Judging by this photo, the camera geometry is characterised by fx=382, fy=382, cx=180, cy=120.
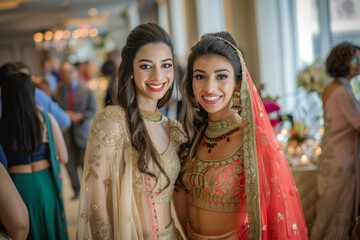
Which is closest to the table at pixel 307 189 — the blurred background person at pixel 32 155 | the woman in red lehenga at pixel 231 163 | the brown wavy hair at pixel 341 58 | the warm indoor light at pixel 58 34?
the brown wavy hair at pixel 341 58

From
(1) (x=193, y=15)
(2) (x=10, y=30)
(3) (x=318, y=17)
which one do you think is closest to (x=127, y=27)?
(2) (x=10, y=30)

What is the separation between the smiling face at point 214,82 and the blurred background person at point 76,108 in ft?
11.7

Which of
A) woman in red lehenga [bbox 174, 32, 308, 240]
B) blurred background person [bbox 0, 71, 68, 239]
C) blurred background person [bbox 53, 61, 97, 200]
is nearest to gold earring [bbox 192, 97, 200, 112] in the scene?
woman in red lehenga [bbox 174, 32, 308, 240]

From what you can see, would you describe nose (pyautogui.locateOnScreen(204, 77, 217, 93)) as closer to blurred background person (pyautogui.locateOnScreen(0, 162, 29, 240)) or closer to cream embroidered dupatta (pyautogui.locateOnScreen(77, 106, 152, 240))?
cream embroidered dupatta (pyautogui.locateOnScreen(77, 106, 152, 240))

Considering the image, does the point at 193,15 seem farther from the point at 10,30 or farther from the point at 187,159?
the point at 10,30

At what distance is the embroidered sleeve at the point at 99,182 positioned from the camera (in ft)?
5.21

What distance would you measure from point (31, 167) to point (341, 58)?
228 centimetres

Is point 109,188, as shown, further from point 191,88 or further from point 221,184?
point 191,88

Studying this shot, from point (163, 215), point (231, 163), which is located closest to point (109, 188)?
point (163, 215)

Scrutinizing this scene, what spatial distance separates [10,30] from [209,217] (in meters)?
15.8

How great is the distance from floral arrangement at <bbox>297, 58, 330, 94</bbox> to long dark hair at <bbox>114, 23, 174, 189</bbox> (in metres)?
1.85

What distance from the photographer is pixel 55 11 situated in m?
11.4

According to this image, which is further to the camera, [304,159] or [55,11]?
[55,11]

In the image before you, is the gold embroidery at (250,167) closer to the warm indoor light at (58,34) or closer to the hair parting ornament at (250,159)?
the hair parting ornament at (250,159)
